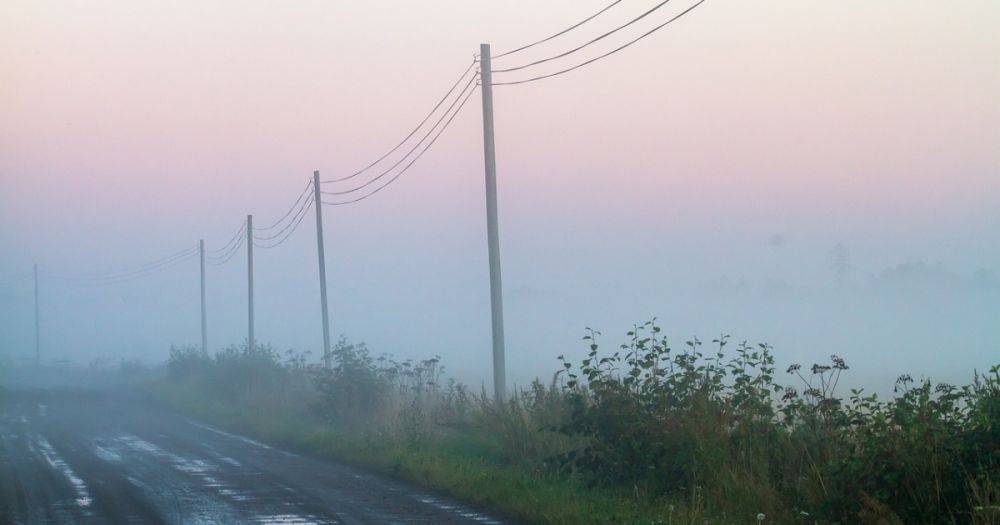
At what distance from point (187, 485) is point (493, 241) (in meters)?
7.93

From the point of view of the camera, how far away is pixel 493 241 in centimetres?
2058

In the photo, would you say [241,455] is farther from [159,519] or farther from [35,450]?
[159,519]

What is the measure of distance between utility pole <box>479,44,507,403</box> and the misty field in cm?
70

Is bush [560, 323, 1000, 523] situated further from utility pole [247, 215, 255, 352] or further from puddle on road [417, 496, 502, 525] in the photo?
utility pole [247, 215, 255, 352]

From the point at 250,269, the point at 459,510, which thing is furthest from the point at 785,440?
the point at 250,269

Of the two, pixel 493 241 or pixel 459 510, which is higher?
pixel 493 241

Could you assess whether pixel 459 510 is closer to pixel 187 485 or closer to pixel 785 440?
pixel 785 440

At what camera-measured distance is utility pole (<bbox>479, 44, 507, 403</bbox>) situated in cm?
2020

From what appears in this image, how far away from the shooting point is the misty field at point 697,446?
9.41 metres

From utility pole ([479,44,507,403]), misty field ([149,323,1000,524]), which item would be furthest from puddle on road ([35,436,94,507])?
utility pole ([479,44,507,403])

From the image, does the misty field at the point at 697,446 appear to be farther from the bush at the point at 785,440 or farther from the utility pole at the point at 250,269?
the utility pole at the point at 250,269

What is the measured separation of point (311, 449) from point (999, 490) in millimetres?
15291

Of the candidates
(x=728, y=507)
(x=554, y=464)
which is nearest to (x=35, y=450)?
(x=554, y=464)

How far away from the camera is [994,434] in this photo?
9086 mm
